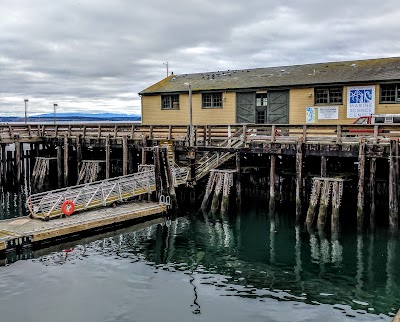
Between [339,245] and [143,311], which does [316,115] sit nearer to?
[339,245]

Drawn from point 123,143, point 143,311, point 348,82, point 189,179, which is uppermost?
point 348,82

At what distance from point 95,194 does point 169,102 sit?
15.0m

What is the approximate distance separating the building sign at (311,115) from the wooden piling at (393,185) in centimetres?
1010

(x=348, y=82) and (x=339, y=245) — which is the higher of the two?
(x=348, y=82)

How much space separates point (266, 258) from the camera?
1797 centimetres

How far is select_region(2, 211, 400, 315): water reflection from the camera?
46.8ft

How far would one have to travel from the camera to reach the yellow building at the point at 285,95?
27938mm

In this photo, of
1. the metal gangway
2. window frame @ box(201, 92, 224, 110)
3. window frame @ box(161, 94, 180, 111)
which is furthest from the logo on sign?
window frame @ box(161, 94, 180, 111)

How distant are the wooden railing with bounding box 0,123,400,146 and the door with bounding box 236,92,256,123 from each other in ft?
6.43

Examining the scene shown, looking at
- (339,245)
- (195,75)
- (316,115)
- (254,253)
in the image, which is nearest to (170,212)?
(254,253)

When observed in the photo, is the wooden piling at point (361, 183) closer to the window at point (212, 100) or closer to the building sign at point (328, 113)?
the building sign at point (328, 113)

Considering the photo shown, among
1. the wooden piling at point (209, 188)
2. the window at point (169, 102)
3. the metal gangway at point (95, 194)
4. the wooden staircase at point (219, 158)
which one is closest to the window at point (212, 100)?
the window at point (169, 102)

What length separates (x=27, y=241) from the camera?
17875 millimetres

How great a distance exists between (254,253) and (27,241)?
895cm
